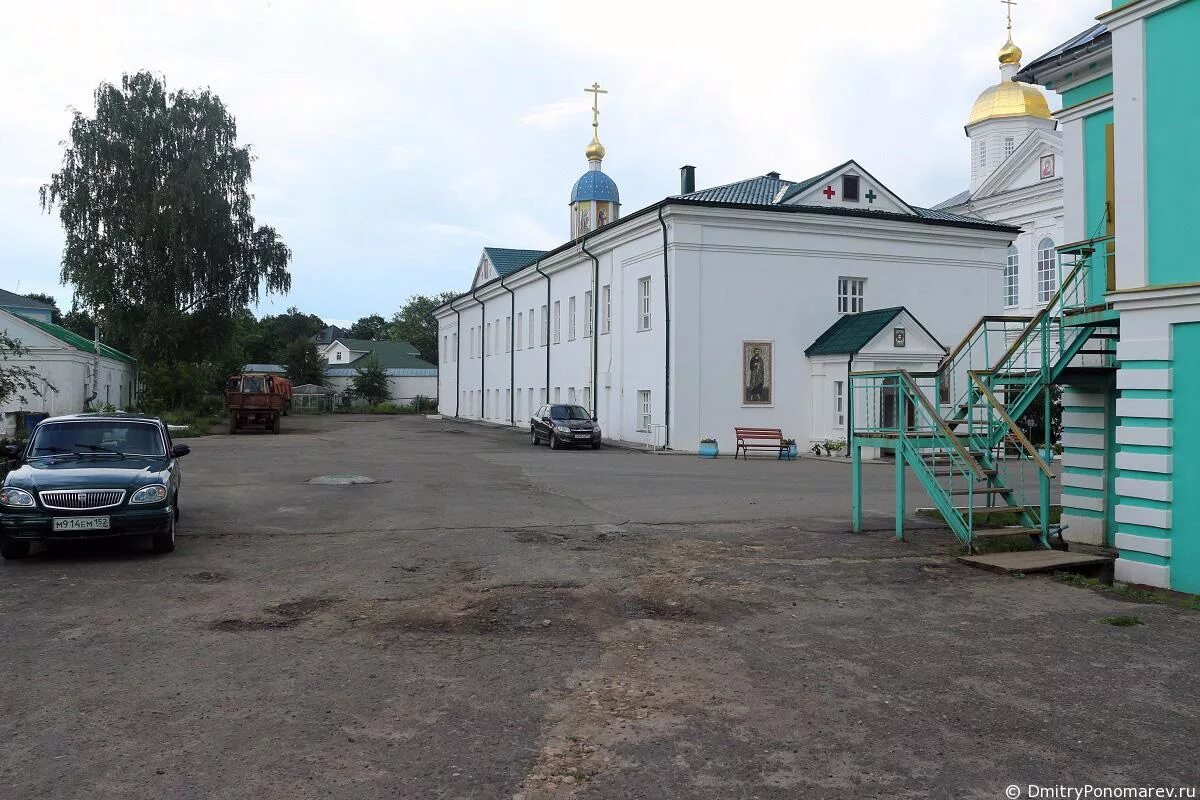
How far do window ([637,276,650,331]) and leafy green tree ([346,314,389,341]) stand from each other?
107 m

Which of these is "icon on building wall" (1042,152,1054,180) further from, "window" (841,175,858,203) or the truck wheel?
the truck wheel

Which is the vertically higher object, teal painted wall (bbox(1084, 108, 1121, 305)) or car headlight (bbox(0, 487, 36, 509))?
teal painted wall (bbox(1084, 108, 1121, 305))

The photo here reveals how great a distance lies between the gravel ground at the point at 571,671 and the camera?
446 centimetres

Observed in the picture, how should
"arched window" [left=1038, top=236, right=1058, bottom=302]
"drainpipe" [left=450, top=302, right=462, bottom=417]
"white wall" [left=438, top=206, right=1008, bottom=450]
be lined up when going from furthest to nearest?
1. "drainpipe" [left=450, top=302, right=462, bottom=417]
2. "arched window" [left=1038, top=236, right=1058, bottom=302]
3. "white wall" [left=438, top=206, right=1008, bottom=450]

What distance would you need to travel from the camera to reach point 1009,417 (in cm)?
1077

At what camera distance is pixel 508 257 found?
176ft

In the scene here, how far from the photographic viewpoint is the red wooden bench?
2906cm

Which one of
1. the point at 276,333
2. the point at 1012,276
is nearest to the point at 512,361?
the point at 1012,276

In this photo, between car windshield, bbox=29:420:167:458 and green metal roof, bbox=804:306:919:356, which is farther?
green metal roof, bbox=804:306:919:356

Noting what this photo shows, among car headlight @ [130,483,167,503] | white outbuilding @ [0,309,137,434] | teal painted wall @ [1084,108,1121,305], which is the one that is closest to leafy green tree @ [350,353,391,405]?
white outbuilding @ [0,309,137,434]

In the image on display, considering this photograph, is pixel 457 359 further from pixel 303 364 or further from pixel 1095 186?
pixel 1095 186

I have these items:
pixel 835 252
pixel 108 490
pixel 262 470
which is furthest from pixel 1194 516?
pixel 835 252

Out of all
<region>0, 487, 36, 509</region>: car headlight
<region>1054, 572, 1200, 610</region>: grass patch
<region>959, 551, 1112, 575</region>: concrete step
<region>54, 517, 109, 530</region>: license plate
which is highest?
<region>0, 487, 36, 509</region>: car headlight

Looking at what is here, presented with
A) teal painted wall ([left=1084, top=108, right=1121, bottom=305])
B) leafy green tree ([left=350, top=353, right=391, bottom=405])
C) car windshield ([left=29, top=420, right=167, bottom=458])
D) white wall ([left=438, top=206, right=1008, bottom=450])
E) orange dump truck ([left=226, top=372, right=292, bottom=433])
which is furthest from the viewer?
leafy green tree ([left=350, top=353, right=391, bottom=405])
